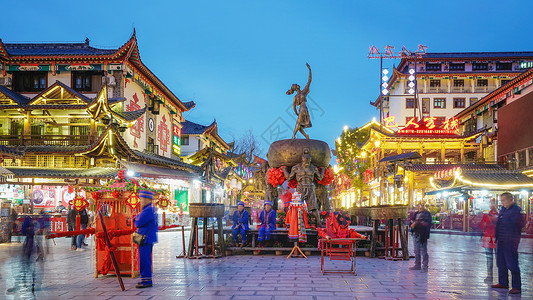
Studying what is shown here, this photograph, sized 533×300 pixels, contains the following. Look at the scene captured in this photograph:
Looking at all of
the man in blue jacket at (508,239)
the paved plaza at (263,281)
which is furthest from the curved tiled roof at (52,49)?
the man in blue jacket at (508,239)

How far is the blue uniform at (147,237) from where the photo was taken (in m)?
8.30

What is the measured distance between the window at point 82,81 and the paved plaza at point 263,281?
19596mm

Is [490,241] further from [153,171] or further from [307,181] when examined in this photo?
[153,171]

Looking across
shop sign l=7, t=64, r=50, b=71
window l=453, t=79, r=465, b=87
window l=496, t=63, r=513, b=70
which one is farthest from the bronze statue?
window l=496, t=63, r=513, b=70

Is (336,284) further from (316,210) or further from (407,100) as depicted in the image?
(407,100)

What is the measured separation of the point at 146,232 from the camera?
842 centimetres

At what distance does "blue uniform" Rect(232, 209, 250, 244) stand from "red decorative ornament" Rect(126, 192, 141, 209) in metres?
4.00

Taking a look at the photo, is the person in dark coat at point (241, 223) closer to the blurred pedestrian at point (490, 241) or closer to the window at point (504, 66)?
the blurred pedestrian at point (490, 241)

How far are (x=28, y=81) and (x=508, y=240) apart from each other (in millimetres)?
30421

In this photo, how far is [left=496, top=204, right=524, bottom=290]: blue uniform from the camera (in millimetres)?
8016

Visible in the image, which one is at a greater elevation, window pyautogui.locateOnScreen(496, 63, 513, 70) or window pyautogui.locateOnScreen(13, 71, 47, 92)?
window pyautogui.locateOnScreen(496, 63, 513, 70)

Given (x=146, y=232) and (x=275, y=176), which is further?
(x=275, y=176)

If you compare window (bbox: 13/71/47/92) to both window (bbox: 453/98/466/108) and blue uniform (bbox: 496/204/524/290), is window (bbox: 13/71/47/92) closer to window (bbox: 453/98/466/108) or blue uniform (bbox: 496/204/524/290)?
blue uniform (bbox: 496/204/524/290)

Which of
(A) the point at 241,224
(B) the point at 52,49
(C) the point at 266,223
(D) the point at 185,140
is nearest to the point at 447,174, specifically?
(C) the point at 266,223
